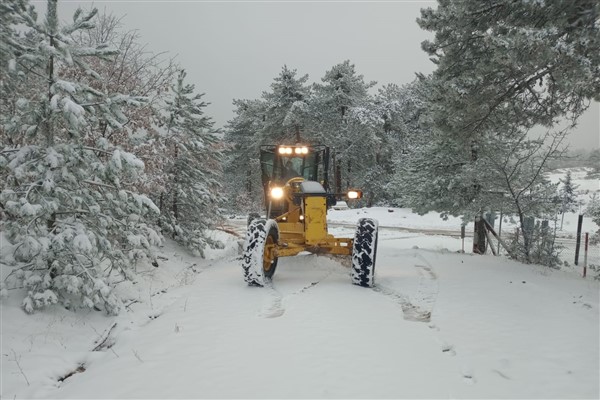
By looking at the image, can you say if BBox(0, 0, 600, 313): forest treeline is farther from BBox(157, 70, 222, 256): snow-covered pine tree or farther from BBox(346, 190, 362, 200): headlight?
BBox(346, 190, 362, 200): headlight

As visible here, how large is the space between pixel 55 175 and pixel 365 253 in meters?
5.00

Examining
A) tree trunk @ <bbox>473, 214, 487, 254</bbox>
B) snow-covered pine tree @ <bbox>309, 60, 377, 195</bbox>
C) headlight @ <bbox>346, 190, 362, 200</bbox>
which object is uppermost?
snow-covered pine tree @ <bbox>309, 60, 377, 195</bbox>

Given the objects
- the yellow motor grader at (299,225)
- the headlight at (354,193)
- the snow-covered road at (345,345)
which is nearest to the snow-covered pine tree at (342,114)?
the yellow motor grader at (299,225)

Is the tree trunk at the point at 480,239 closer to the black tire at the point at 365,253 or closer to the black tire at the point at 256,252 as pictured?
the black tire at the point at 365,253

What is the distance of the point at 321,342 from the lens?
4.64 m

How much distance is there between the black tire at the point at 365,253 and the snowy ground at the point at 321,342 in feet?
0.79

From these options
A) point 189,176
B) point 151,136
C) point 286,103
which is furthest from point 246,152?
point 151,136

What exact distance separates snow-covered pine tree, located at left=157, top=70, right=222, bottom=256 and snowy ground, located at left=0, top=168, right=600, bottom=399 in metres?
4.37

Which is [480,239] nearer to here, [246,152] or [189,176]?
[189,176]

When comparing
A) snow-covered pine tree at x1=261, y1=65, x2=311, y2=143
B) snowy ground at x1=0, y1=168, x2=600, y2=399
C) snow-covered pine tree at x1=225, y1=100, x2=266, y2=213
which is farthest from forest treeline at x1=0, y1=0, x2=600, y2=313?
snow-covered pine tree at x1=225, y1=100, x2=266, y2=213

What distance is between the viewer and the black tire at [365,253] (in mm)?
7160

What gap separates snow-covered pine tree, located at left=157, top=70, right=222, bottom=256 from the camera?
1176 cm

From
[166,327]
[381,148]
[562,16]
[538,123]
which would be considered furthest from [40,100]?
[381,148]

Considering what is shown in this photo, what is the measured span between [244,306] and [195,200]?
6490 millimetres
